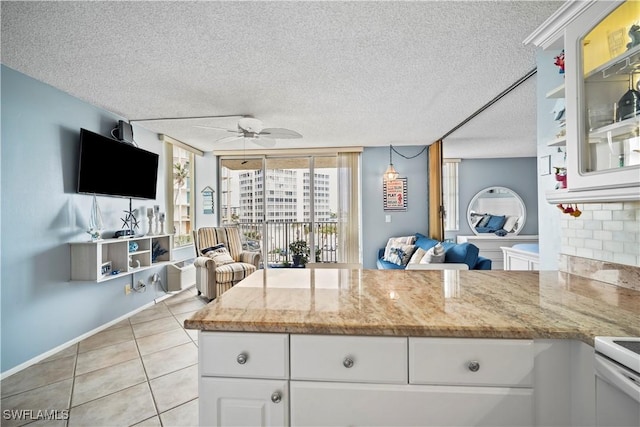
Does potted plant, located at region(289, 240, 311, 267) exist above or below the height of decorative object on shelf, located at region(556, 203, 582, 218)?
below

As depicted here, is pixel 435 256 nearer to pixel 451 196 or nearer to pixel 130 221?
pixel 451 196

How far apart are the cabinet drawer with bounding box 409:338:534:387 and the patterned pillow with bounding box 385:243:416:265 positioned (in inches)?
129

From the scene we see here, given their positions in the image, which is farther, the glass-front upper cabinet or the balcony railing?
the balcony railing

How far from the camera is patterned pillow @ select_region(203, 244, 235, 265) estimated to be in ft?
13.6

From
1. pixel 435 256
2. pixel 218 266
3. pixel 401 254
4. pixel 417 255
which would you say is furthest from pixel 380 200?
pixel 218 266

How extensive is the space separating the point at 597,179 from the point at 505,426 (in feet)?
3.17

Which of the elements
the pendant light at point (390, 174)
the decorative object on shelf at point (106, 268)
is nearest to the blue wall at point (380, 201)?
the pendant light at point (390, 174)

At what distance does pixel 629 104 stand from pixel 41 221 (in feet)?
12.6

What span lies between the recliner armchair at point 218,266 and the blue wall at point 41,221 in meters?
1.14

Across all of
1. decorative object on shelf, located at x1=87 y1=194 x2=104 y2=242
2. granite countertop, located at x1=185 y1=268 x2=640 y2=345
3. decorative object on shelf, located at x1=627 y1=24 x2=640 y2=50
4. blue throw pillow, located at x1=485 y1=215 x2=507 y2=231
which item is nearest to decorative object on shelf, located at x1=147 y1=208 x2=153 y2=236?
decorative object on shelf, located at x1=87 y1=194 x2=104 y2=242

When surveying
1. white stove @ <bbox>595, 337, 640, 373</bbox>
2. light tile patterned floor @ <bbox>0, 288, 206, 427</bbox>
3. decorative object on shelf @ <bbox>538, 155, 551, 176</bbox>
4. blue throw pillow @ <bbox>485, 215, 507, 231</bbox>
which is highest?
decorative object on shelf @ <bbox>538, 155, 551, 176</bbox>

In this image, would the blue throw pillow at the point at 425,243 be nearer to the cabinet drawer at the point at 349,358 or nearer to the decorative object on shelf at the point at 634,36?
the decorative object on shelf at the point at 634,36

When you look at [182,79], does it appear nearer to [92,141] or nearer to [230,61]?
[230,61]

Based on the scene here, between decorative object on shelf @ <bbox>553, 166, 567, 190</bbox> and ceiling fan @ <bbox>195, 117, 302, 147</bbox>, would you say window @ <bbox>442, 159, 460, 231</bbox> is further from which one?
decorative object on shelf @ <bbox>553, 166, 567, 190</bbox>
